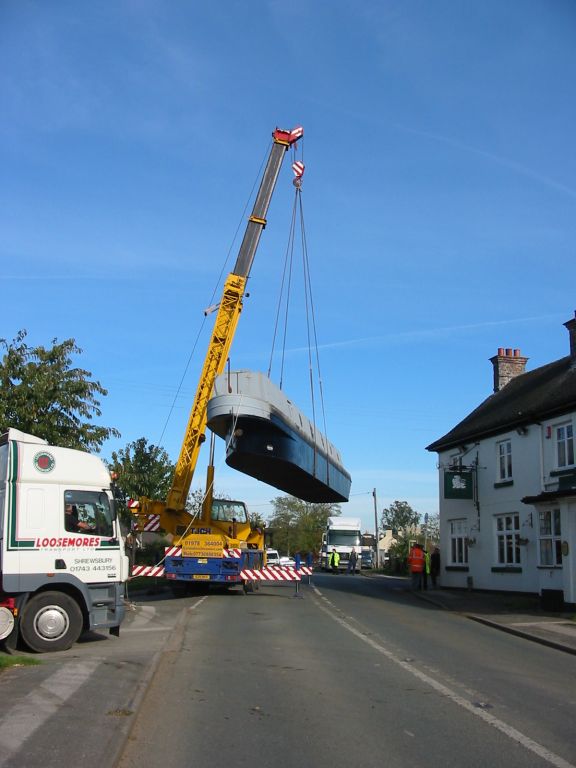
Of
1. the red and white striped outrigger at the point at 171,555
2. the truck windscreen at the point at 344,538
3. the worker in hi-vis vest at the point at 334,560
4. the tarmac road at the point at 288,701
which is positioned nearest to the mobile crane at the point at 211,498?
the red and white striped outrigger at the point at 171,555

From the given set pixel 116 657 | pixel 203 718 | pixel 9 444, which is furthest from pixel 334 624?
pixel 203 718

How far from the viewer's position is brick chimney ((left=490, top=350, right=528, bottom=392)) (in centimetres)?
3158

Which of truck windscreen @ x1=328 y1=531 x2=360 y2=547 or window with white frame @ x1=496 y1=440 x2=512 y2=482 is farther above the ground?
window with white frame @ x1=496 y1=440 x2=512 y2=482

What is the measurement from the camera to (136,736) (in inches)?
255

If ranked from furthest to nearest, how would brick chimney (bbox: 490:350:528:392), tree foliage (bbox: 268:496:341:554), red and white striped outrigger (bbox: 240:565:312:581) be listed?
tree foliage (bbox: 268:496:341:554), brick chimney (bbox: 490:350:528:392), red and white striped outrigger (bbox: 240:565:312:581)

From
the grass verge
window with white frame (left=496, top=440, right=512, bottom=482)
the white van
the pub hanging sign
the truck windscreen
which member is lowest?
the white van

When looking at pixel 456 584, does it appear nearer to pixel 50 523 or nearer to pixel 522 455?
pixel 522 455

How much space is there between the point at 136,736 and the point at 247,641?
623 centimetres

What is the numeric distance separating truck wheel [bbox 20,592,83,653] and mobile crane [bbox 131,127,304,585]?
10.2 meters

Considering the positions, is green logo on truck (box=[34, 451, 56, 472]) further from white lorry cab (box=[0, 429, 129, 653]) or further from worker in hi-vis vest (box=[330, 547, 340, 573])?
worker in hi-vis vest (box=[330, 547, 340, 573])

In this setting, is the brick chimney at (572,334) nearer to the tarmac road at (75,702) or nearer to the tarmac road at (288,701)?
the tarmac road at (288,701)

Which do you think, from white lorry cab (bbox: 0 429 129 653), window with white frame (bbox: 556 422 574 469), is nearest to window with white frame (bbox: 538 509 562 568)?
window with white frame (bbox: 556 422 574 469)

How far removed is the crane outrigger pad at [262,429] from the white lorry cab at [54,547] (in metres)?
7.17

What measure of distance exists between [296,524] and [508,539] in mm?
79269
